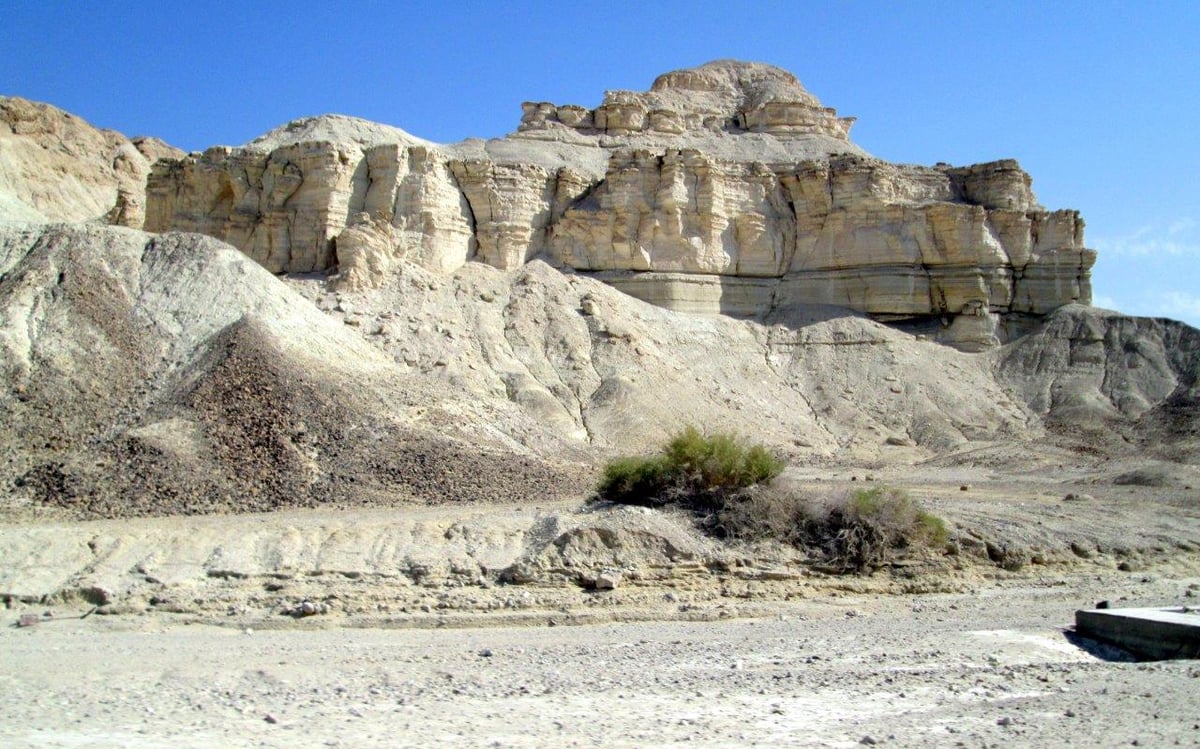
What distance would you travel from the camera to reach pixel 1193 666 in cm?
1124

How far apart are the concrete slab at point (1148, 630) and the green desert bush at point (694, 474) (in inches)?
219

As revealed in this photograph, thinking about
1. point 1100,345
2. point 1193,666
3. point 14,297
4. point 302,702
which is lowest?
point 302,702

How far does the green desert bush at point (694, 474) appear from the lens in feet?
56.9

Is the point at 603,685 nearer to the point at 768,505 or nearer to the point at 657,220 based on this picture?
the point at 768,505

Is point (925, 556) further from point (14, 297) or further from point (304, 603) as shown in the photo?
point (14, 297)

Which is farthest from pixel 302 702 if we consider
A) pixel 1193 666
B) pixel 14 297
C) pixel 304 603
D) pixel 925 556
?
pixel 14 297

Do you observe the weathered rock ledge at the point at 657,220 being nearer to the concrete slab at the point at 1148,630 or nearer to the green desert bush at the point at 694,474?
the green desert bush at the point at 694,474

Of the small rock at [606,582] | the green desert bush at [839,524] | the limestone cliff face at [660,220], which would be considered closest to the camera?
the small rock at [606,582]

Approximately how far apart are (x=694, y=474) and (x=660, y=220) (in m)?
23.4

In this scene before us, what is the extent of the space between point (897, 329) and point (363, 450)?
26360 mm

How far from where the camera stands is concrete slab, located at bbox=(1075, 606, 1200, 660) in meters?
12.1

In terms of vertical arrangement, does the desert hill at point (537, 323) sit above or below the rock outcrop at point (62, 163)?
below

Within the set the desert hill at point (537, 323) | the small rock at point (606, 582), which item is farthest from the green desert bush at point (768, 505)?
the desert hill at point (537, 323)

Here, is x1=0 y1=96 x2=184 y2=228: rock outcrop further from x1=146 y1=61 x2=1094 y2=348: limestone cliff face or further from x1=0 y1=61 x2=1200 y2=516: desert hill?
x1=146 y1=61 x2=1094 y2=348: limestone cliff face
